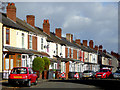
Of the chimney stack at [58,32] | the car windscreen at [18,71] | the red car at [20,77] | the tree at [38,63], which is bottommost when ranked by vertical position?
the red car at [20,77]

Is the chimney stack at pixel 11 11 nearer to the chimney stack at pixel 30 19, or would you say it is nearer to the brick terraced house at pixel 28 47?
the brick terraced house at pixel 28 47

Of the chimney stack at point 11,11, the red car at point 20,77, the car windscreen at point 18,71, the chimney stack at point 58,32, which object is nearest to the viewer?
the red car at point 20,77

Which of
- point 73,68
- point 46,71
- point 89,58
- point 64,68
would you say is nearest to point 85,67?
point 89,58

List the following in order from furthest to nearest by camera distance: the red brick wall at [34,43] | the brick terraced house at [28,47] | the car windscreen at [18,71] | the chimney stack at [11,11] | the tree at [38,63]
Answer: the red brick wall at [34,43]
the tree at [38,63]
the chimney stack at [11,11]
the brick terraced house at [28,47]
the car windscreen at [18,71]

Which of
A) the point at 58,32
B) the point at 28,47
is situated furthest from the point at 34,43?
the point at 58,32

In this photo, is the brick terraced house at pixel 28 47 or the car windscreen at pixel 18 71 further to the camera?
the brick terraced house at pixel 28 47

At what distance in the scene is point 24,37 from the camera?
4028 cm

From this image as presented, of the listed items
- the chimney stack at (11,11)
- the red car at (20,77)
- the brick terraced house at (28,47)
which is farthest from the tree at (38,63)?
the red car at (20,77)

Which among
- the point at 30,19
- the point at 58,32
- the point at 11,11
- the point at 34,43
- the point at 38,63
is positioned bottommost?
the point at 38,63

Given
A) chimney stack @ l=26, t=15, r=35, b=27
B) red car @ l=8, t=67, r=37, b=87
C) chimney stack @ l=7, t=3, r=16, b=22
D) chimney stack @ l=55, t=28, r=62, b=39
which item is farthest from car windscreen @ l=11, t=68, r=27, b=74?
chimney stack @ l=55, t=28, r=62, b=39

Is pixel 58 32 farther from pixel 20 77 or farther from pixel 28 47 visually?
pixel 20 77

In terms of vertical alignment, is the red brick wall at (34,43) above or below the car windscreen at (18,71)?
above

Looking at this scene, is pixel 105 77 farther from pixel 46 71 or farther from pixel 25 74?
pixel 25 74

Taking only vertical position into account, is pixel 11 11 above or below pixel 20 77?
above
